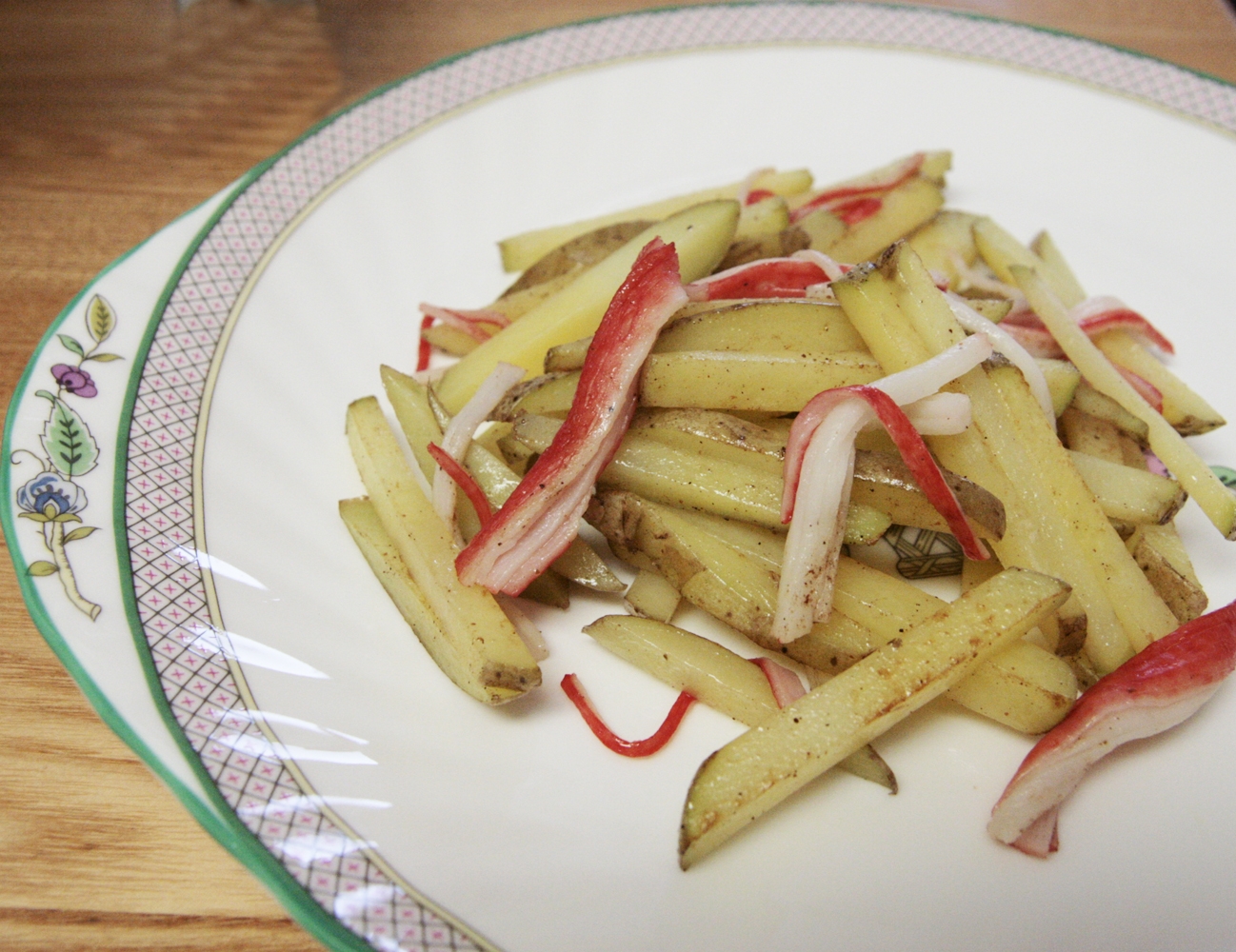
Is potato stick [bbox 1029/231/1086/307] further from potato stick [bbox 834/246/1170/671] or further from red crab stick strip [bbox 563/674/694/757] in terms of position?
red crab stick strip [bbox 563/674/694/757]

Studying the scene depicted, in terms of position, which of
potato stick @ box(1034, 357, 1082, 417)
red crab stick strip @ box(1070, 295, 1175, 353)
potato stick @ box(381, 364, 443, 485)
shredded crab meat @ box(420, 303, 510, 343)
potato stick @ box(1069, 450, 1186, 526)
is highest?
red crab stick strip @ box(1070, 295, 1175, 353)

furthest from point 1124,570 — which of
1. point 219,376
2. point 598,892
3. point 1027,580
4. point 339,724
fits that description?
point 219,376

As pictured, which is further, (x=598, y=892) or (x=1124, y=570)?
(x=1124, y=570)

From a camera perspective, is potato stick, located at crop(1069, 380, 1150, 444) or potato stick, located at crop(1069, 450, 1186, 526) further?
potato stick, located at crop(1069, 380, 1150, 444)

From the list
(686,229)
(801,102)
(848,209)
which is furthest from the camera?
(801,102)

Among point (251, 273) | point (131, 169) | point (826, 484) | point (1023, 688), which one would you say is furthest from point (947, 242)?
point (131, 169)

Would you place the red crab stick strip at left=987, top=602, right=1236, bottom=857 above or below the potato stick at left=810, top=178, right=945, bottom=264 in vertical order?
below

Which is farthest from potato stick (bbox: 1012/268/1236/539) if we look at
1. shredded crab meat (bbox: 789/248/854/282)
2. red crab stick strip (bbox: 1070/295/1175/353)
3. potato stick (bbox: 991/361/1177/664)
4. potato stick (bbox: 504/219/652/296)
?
potato stick (bbox: 504/219/652/296)

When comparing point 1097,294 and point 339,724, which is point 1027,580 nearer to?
point 339,724
